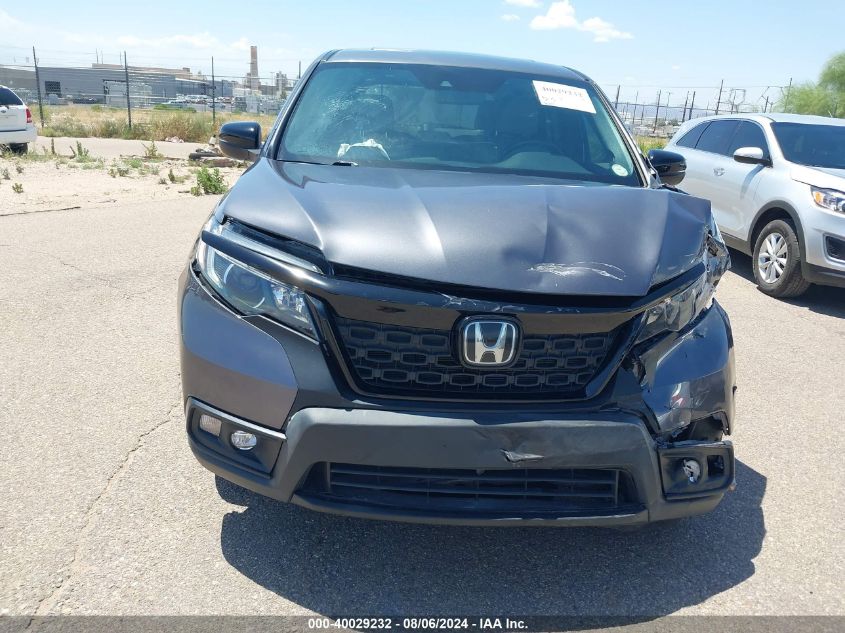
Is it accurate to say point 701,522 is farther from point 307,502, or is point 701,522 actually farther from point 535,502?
point 307,502

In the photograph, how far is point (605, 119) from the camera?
3895 mm

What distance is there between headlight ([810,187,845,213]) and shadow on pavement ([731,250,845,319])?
88cm

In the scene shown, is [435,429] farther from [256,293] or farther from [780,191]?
[780,191]

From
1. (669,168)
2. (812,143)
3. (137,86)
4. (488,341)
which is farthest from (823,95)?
(488,341)

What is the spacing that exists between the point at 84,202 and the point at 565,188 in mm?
8929

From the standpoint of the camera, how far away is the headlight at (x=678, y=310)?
7.68 feet

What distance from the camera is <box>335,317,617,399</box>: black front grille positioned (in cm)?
224

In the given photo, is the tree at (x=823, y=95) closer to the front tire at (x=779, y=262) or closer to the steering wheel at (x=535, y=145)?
the front tire at (x=779, y=262)

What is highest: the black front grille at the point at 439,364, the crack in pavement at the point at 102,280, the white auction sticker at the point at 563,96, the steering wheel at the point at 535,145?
the white auction sticker at the point at 563,96

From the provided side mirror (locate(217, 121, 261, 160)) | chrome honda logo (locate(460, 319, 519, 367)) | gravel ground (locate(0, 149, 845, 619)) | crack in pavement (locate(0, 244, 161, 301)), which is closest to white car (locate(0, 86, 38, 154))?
crack in pavement (locate(0, 244, 161, 301))

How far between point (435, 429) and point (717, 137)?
7.57 meters

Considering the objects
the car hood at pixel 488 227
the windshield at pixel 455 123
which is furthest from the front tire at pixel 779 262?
the car hood at pixel 488 227

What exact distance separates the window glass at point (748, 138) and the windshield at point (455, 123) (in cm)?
428

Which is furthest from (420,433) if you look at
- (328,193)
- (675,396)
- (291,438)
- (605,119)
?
(605,119)
